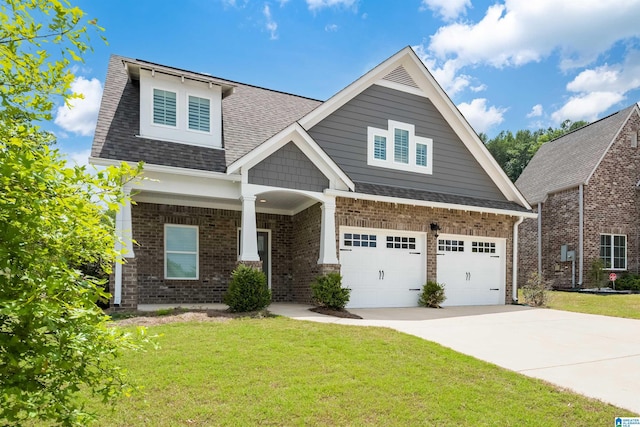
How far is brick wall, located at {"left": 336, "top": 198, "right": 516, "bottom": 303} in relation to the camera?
11.6 m

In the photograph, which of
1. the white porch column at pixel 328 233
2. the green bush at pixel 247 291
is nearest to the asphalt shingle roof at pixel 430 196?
the white porch column at pixel 328 233

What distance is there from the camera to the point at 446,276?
13.1 m

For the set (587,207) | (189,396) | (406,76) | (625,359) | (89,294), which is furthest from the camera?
(587,207)

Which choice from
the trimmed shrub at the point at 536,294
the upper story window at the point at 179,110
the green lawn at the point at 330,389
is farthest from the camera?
the trimmed shrub at the point at 536,294

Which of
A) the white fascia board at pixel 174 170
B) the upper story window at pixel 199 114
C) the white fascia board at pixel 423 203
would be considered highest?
the upper story window at pixel 199 114

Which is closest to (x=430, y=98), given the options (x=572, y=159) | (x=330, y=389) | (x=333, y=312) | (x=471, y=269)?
(x=471, y=269)

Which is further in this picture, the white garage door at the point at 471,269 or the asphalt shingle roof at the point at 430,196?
the white garage door at the point at 471,269

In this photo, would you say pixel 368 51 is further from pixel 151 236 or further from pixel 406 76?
pixel 151 236

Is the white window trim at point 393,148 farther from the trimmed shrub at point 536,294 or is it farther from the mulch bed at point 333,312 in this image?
the trimmed shrub at point 536,294

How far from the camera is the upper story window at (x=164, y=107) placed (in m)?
11.0

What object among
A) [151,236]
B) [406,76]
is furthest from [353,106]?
[151,236]

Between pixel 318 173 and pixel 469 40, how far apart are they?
6742 mm

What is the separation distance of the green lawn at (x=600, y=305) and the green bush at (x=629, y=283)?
4.25 meters

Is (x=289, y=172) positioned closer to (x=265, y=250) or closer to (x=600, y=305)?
(x=265, y=250)
